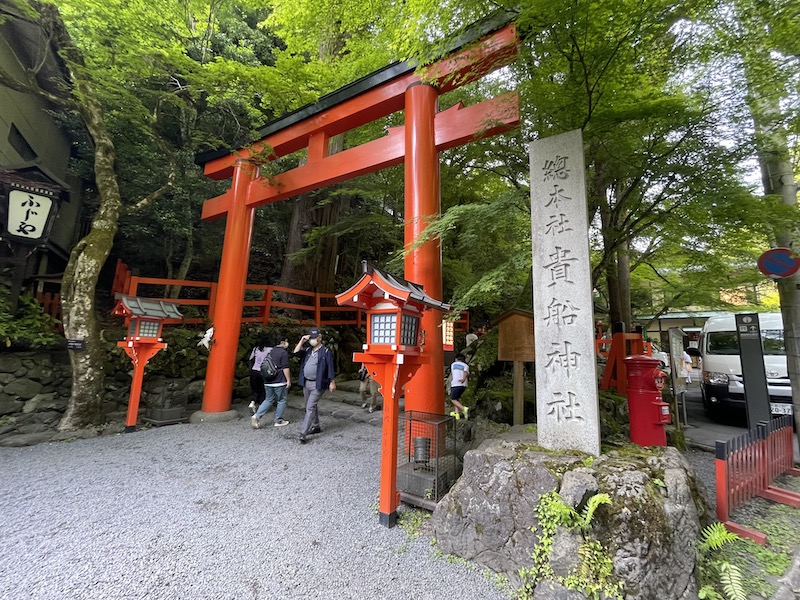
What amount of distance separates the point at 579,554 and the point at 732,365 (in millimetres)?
7656

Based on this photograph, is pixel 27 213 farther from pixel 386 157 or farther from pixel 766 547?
pixel 766 547

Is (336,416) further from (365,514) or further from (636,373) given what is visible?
(636,373)

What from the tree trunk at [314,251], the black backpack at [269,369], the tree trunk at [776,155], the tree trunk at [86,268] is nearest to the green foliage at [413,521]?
the black backpack at [269,369]

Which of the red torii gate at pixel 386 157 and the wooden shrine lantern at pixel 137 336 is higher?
the red torii gate at pixel 386 157

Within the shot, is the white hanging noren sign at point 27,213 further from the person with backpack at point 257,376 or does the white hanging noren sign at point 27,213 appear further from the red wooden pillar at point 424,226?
the red wooden pillar at point 424,226

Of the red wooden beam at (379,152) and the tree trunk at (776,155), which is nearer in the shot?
the tree trunk at (776,155)

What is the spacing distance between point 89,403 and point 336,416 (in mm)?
4309

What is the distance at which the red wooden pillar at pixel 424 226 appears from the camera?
4535 mm

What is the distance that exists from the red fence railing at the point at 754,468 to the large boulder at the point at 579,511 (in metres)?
0.41

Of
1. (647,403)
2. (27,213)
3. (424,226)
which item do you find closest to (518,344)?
(647,403)

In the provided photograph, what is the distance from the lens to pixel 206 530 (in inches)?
124

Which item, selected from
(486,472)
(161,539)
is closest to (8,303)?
(161,539)

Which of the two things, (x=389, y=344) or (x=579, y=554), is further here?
(x=389, y=344)

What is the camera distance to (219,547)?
2.90m
